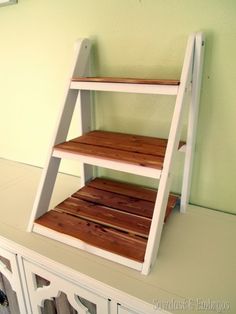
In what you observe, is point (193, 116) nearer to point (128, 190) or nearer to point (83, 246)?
point (128, 190)

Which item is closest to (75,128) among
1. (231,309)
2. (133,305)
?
(133,305)

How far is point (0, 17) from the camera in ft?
3.71

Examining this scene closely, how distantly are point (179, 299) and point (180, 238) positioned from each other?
0.23 m

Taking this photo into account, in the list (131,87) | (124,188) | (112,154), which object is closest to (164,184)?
(112,154)

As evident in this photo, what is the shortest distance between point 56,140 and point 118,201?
335mm

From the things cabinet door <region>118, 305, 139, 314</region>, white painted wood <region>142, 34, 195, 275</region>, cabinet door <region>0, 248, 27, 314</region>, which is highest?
white painted wood <region>142, 34, 195, 275</region>

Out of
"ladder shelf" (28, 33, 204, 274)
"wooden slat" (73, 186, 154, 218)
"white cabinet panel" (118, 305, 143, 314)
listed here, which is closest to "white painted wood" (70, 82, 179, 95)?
"ladder shelf" (28, 33, 204, 274)

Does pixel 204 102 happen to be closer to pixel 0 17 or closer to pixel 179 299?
pixel 179 299

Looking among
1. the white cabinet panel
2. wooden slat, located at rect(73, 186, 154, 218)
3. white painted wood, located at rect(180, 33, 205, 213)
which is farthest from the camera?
wooden slat, located at rect(73, 186, 154, 218)

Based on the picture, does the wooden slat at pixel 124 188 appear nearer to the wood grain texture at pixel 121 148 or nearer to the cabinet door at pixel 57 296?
the wood grain texture at pixel 121 148

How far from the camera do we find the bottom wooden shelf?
2.36 ft

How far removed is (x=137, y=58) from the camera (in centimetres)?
90

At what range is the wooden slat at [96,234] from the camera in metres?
0.69

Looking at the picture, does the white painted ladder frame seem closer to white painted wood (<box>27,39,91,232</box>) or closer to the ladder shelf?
the ladder shelf
